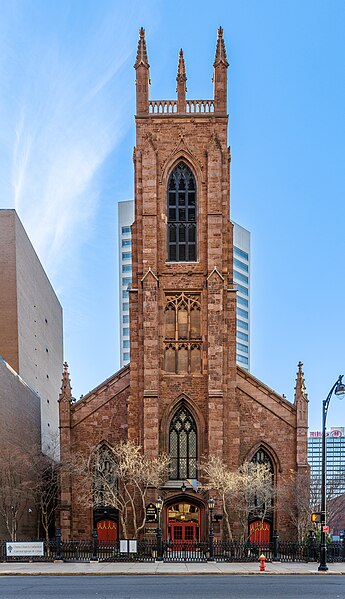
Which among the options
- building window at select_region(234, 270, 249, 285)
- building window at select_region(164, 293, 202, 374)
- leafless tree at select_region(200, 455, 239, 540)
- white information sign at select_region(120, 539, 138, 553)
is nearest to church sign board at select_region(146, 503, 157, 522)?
leafless tree at select_region(200, 455, 239, 540)

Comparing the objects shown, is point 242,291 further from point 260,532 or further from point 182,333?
point 260,532

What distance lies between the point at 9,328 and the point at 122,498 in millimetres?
20223

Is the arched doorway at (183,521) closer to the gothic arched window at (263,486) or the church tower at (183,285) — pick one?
the church tower at (183,285)

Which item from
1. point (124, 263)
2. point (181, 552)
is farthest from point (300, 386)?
point (124, 263)

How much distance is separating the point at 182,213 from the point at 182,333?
9.03 m

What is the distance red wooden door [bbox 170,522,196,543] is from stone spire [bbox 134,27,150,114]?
3022 cm

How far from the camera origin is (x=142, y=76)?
54.1 m

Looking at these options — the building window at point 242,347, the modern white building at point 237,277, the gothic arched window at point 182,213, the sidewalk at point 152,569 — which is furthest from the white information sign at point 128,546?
the building window at point 242,347

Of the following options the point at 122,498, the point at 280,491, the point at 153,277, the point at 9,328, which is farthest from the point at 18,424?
the point at 280,491

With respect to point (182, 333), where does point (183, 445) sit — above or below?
below

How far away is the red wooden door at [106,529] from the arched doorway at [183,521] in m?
4.08

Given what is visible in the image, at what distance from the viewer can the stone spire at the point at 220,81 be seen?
53.8 m

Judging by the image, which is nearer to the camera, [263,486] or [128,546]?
[128,546]

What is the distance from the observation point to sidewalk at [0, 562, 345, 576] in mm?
32656
